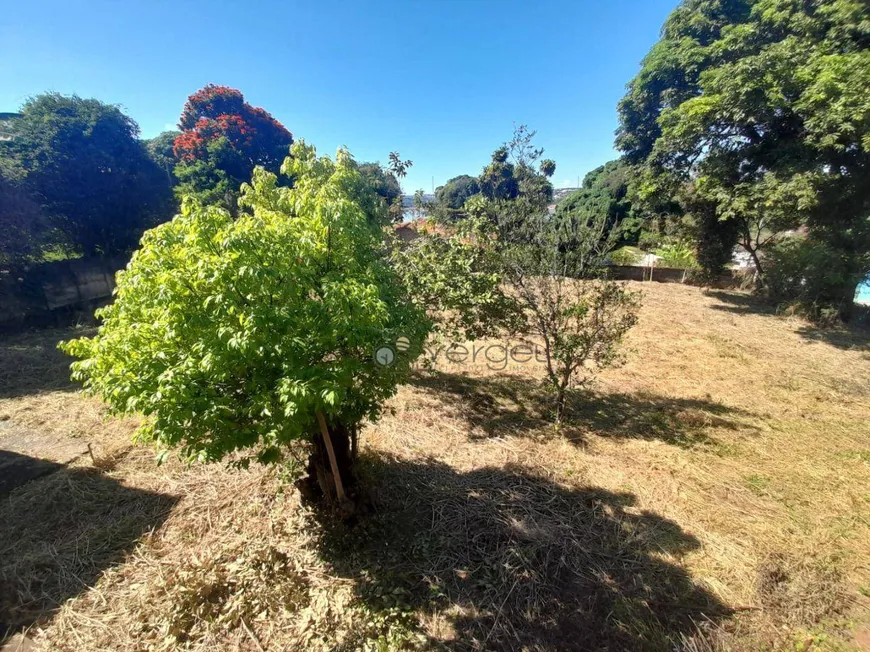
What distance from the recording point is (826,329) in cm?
1024

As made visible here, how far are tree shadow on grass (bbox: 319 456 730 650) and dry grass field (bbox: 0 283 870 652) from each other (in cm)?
2

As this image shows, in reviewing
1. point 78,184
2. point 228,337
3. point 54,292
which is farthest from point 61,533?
point 78,184

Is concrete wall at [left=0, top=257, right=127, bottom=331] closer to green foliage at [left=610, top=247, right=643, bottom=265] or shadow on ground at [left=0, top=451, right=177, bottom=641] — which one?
shadow on ground at [left=0, top=451, right=177, bottom=641]

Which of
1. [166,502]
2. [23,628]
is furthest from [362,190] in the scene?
[23,628]

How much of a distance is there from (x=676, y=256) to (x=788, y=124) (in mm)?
7433

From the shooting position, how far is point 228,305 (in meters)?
2.29

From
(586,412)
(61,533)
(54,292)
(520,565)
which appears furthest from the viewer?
(54,292)

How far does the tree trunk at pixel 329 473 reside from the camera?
3.49 m

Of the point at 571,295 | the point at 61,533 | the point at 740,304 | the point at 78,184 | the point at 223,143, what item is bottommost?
the point at 61,533

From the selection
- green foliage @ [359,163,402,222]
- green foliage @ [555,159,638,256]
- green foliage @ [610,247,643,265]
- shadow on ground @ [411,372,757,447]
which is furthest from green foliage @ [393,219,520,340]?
green foliage @ [610,247,643,265]

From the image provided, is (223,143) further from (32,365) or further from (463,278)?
(463,278)

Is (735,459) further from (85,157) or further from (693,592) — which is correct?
(85,157)

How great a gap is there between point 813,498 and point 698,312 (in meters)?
9.43

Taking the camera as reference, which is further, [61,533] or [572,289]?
[572,289]
